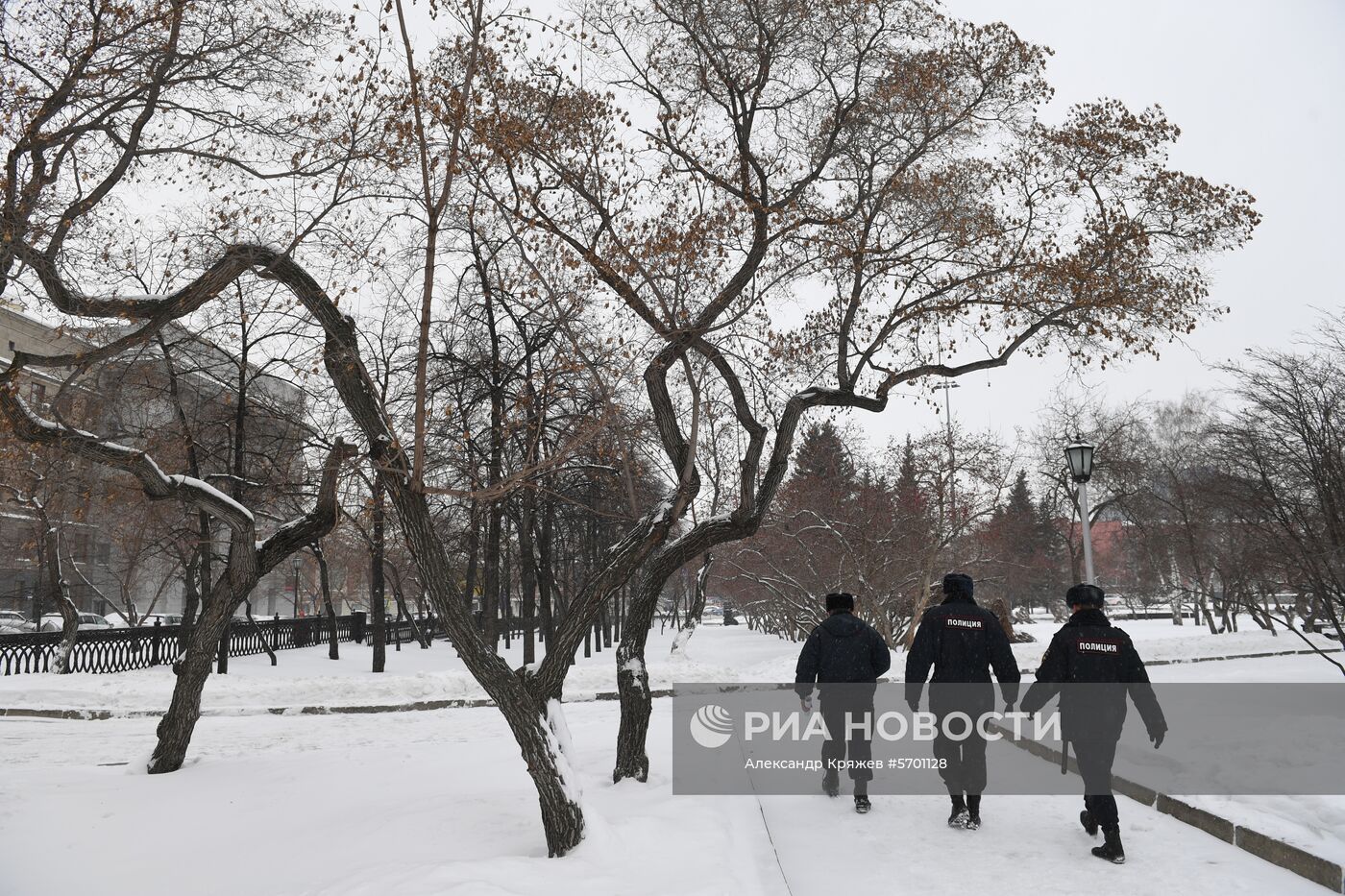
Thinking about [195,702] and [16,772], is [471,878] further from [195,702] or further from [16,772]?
[16,772]

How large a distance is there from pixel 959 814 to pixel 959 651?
127cm

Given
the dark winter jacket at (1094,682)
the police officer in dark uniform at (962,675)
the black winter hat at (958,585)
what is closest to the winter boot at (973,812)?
the police officer in dark uniform at (962,675)

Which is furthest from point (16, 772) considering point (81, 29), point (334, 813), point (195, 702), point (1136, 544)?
point (1136, 544)

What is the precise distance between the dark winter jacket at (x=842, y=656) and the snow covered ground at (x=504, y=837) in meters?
1.09

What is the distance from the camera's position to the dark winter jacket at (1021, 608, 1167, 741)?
6242mm

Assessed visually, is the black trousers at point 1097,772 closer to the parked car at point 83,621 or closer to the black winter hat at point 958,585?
the black winter hat at point 958,585

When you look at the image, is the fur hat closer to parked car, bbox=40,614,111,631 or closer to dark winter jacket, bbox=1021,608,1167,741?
dark winter jacket, bbox=1021,608,1167,741

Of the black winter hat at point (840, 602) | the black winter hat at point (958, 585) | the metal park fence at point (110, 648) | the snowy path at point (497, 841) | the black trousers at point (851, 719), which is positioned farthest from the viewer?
the metal park fence at point (110, 648)

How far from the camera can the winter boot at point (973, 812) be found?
6.80 meters

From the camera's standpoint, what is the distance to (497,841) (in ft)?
20.1

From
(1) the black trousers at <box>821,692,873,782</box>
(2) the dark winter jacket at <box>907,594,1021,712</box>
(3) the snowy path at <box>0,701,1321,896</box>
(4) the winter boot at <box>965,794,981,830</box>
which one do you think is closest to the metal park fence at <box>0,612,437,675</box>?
(3) the snowy path at <box>0,701,1321,896</box>

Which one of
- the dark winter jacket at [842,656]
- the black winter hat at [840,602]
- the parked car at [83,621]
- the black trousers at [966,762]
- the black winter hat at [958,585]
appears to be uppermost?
the black winter hat at [958,585]

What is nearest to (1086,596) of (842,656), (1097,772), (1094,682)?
(1094,682)

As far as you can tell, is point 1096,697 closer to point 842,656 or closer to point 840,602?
point 842,656
